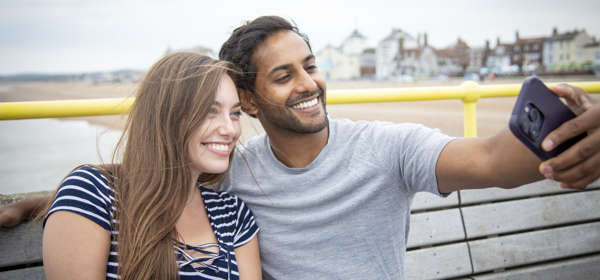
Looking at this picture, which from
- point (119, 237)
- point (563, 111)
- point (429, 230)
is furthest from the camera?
point (429, 230)

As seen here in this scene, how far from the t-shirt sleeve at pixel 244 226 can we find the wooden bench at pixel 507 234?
0.84m

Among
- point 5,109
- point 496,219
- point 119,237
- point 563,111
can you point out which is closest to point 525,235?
point 496,219

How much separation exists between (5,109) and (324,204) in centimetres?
136

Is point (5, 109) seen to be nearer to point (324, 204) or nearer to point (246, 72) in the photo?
point (246, 72)

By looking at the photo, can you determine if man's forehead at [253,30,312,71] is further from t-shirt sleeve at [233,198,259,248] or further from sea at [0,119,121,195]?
sea at [0,119,121,195]

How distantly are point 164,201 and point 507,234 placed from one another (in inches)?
71.6

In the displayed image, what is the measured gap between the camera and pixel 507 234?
2.32 meters

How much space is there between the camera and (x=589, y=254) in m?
Result: 2.50

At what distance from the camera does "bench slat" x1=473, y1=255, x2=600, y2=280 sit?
231 centimetres

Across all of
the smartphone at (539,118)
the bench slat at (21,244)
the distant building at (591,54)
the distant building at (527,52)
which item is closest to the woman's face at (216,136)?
the bench slat at (21,244)

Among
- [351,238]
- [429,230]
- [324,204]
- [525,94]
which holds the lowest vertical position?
[429,230]

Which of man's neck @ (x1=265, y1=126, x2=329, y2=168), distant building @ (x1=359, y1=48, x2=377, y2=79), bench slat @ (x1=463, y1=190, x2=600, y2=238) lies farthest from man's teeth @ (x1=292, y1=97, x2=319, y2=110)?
distant building @ (x1=359, y1=48, x2=377, y2=79)

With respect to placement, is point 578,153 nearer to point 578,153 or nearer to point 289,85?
point 578,153

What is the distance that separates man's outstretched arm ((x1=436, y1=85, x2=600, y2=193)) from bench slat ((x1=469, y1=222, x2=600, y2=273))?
1007mm
